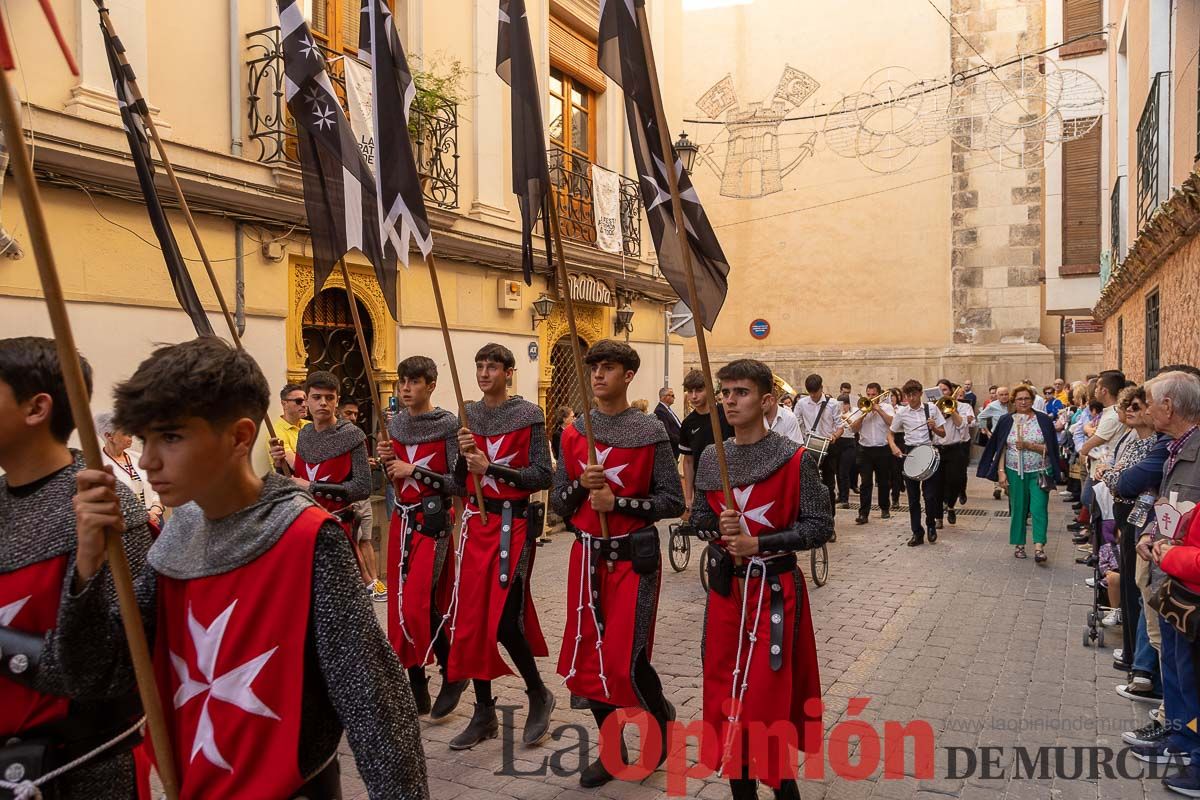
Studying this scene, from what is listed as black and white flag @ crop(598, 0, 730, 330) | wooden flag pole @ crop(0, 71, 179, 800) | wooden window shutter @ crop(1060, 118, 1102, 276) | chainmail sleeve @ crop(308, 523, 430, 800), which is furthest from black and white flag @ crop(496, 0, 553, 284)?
wooden window shutter @ crop(1060, 118, 1102, 276)

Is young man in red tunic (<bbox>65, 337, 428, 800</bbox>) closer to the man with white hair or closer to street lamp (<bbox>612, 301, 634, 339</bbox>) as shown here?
the man with white hair

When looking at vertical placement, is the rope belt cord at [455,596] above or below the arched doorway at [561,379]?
below

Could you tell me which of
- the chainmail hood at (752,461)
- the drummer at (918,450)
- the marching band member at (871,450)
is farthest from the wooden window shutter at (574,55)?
the chainmail hood at (752,461)

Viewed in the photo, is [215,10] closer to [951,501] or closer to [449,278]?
[449,278]

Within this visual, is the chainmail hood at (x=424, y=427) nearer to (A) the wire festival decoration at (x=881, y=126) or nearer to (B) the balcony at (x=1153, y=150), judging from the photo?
(B) the balcony at (x=1153, y=150)

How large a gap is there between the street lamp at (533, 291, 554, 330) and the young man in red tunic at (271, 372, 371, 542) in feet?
22.6

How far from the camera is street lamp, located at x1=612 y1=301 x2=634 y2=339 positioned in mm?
14742

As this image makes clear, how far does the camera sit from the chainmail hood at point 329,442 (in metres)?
5.89

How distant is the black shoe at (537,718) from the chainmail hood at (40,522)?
3.07 m

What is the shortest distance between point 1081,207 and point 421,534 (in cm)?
1854

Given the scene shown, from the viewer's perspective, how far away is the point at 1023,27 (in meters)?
21.4

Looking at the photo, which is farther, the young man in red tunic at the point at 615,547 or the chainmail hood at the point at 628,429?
the chainmail hood at the point at 628,429

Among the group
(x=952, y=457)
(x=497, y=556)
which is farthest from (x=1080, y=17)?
(x=497, y=556)

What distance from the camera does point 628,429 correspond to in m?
4.59
